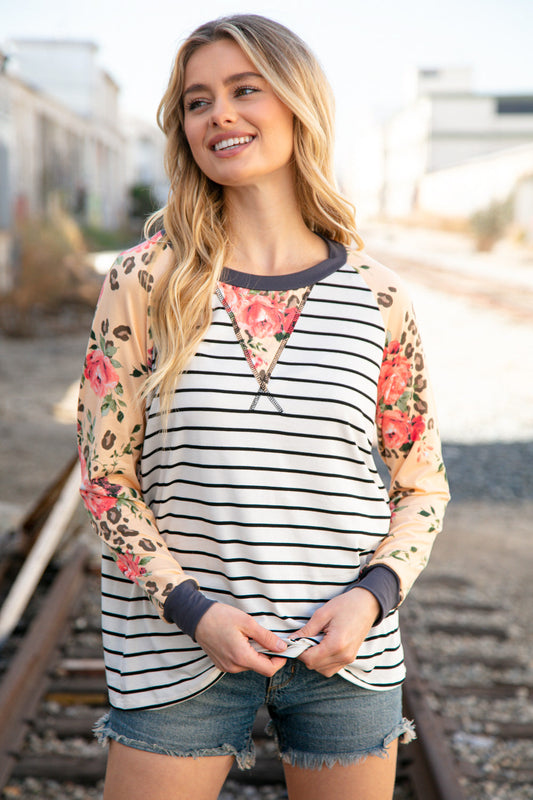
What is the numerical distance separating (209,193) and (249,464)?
658 millimetres

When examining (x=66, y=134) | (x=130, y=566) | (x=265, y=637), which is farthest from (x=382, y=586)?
(x=66, y=134)

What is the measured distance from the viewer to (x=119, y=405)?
157cm

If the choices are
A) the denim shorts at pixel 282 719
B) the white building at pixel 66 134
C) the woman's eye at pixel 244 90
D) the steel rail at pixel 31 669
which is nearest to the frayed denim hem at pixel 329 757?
the denim shorts at pixel 282 719

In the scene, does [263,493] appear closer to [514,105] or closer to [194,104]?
[194,104]

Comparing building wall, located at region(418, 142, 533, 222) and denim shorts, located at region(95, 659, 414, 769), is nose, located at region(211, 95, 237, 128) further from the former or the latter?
building wall, located at region(418, 142, 533, 222)

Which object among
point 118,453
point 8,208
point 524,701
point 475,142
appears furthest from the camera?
point 475,142

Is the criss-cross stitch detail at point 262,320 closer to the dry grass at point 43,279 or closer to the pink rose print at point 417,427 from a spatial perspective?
the pink rose print at point 417,427

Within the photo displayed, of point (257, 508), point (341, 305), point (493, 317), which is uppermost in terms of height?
point (341, 305)

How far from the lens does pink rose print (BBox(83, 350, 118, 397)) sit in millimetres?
1560

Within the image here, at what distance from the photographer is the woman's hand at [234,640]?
1.39 metres

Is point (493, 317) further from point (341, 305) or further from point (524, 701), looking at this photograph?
point (341, 305)

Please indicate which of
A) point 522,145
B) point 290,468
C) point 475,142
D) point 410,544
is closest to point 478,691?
point 410,544

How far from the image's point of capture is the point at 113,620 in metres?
1.60

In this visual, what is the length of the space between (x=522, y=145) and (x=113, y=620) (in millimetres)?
31879
